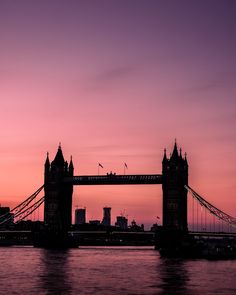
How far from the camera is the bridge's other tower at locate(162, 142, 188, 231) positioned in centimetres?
15675

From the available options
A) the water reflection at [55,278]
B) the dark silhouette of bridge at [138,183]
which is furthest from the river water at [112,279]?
the dark silhouette of bridge at [138,183]

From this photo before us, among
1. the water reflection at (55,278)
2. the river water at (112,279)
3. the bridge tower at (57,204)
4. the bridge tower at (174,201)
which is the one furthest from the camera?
the bridge tower at (57,204)

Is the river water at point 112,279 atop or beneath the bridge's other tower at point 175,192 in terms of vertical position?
A: beneath

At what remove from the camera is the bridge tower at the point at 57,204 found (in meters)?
168

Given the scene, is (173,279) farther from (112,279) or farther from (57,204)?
(57,204)

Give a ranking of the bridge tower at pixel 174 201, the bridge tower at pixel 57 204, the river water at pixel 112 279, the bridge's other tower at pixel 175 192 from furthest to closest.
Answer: the bridge tower at pixel 57 204
the bridge's other tower at pixel 175 192
the bridge tower at pixel 174 201
the river water at pixel 112 279

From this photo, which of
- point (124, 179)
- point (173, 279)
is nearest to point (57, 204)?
point (124, 179)

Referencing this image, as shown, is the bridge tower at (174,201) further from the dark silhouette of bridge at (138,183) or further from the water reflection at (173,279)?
the water reflection at (173,279)

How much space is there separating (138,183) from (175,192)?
12.6 meters

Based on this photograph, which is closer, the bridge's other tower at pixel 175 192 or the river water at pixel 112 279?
the river water at pixel 112 279

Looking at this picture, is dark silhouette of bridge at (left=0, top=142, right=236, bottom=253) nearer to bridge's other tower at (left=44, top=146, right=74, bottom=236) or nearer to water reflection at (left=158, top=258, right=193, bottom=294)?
bridge's other tower at (left=44, top=146, right=74, bottom=236)

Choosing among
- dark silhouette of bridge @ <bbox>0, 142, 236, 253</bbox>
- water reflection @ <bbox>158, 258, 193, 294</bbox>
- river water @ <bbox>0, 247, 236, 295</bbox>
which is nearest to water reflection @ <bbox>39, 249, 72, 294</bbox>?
river water @ <bbox>0, 247, 236, 295</bbox>

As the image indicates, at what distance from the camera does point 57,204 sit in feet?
559

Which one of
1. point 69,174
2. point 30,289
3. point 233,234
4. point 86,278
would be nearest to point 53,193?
point 69,174
